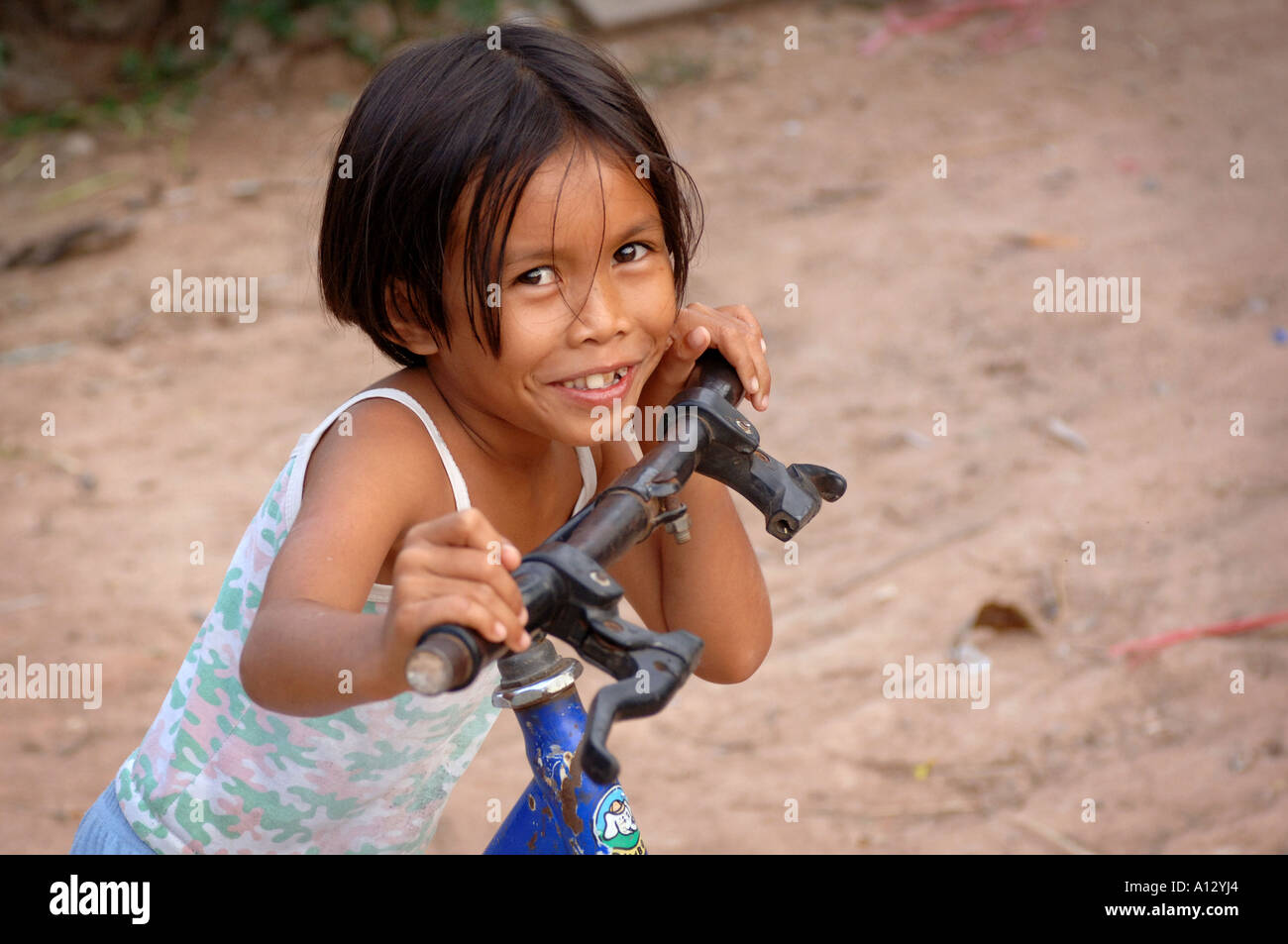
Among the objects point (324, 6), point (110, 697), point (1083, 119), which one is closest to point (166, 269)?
point (324, 6)

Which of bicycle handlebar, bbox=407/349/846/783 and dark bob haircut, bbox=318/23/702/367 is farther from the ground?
dark bob haircut, bbox=318/23/702/367

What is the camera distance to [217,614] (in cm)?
192

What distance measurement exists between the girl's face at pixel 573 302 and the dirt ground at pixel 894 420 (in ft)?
2.80

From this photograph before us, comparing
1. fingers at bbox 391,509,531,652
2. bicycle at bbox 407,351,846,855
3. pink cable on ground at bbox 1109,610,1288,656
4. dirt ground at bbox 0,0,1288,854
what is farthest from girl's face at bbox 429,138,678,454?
pink cable on ground at bbox 1109,610,1288,656

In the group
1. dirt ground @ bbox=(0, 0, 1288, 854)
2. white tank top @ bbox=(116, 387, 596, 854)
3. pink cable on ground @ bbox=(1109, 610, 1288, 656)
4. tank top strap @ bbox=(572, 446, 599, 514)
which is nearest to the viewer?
white tank top @ bbox=(116, 387, 596, 854)

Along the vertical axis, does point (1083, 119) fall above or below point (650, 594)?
above

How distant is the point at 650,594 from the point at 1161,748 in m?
1.75

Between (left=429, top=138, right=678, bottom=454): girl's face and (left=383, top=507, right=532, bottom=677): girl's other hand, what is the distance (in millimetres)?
466

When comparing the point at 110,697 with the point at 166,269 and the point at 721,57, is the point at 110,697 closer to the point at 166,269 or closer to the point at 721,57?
the point at 166,269

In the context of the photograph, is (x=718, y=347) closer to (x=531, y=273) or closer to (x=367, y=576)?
(x=531, y=273)

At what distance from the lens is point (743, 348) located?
6.11ft

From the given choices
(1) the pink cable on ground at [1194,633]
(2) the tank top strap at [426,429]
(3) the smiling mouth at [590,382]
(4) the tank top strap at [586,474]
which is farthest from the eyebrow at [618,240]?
(1) the pink cable on ground at [1194,633]

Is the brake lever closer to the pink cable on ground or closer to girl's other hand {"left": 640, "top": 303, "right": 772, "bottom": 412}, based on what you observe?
girl's other hand {"left": 640, "top": 303, "right": 772, "bottom": 412}

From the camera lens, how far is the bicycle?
1.18 meters
